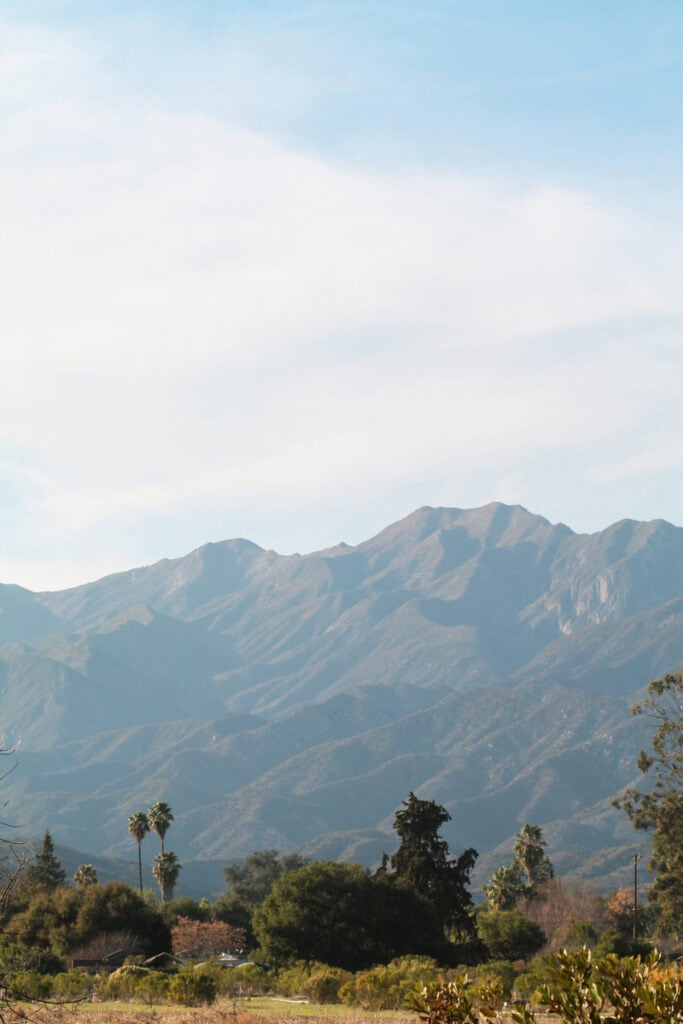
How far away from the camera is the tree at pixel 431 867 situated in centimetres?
7512

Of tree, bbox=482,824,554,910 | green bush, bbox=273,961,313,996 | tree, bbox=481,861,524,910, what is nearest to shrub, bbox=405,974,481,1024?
green bush, bbox=273,961,313,996

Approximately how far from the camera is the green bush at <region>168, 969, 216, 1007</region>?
32656 millimetres

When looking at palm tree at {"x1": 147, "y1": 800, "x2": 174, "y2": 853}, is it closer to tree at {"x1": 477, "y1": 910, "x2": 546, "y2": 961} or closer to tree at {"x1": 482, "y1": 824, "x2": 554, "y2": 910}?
tree at {"x1": 482, "y1": 824, "x2": 554, "y2": 910}

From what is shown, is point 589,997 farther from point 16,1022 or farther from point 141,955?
point 141,955

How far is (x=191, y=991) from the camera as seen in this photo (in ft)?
108

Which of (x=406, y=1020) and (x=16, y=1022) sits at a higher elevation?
(x=16, y=1022)

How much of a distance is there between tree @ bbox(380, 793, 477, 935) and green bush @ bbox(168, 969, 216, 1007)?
132ft

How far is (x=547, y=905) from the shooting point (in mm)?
124625

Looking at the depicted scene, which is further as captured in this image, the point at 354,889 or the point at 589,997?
the point at 354,889

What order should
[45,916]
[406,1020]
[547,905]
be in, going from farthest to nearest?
[547,905] < [45,916] < [406,1020]

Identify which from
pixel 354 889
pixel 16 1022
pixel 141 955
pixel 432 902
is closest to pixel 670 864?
pixel 432 902

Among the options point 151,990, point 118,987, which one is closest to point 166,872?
point 118,987

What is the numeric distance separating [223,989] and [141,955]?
1090 inches

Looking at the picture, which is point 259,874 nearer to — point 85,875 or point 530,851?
point 530,851
